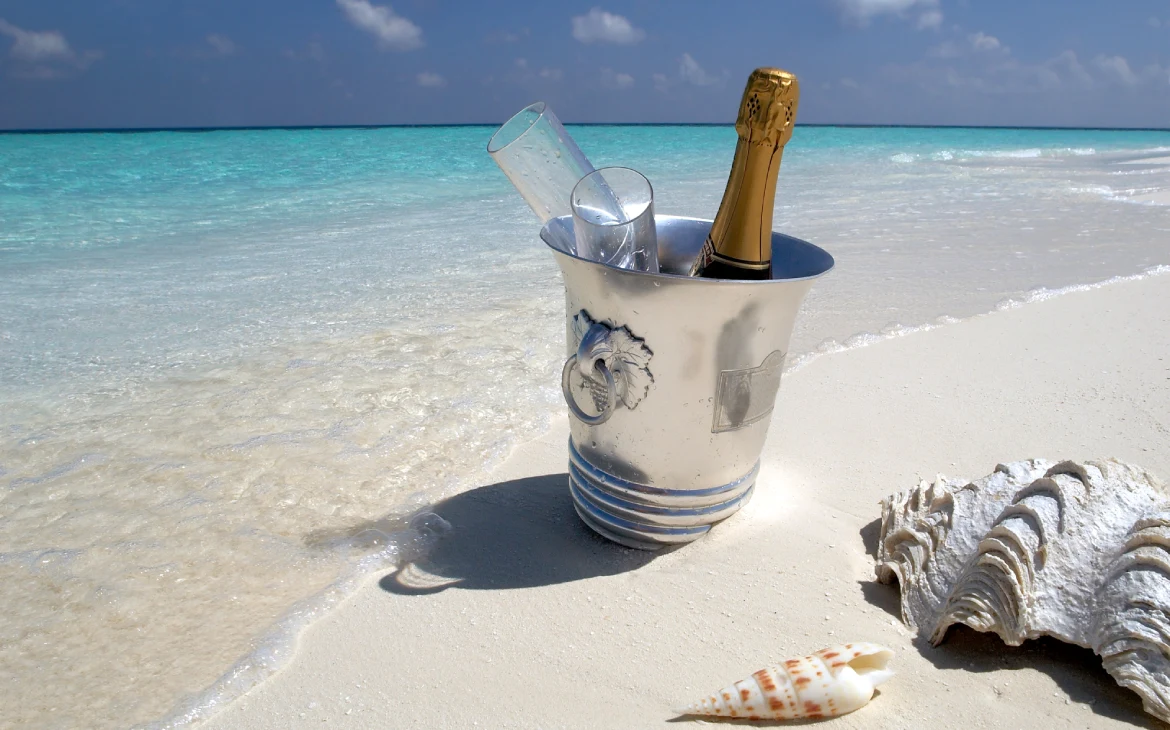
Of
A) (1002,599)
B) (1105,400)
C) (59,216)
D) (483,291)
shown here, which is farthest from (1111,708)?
(59,216)

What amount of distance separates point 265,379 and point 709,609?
2446 mm

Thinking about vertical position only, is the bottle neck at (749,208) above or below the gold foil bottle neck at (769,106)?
below

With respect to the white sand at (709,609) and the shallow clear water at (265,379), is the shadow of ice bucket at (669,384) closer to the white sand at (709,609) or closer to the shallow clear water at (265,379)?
the white sand at (709,609)

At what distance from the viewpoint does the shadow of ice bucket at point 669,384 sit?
1744 millimetres

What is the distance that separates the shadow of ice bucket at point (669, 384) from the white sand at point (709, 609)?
162mm

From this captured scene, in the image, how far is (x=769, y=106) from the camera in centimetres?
172

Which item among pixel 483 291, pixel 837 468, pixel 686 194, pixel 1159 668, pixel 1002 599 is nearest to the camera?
pixel 1159 668

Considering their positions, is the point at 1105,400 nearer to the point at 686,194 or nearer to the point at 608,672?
the point at 608,672

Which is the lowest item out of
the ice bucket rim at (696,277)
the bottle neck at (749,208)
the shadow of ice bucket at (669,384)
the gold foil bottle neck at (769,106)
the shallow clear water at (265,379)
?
the shallow clear water at (265,379)

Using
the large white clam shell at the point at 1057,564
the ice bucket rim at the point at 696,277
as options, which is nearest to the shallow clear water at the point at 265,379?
the ice bucket rim at the point at 696,277

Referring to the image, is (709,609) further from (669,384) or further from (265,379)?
(265,379)

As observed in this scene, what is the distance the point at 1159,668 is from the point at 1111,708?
0.12m

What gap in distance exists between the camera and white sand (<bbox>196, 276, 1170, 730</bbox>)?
61.4 inches

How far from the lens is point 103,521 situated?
2.43 metres
